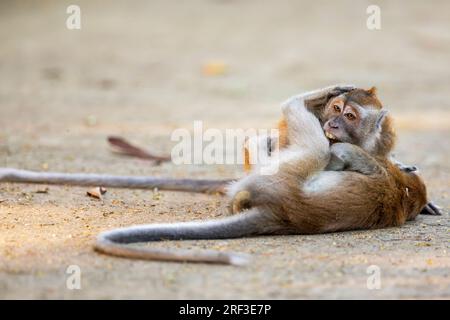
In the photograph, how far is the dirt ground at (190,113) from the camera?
4.82m

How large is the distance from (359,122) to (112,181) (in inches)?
92.8

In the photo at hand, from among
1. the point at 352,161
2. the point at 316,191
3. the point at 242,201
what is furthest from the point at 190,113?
the point at 316,191

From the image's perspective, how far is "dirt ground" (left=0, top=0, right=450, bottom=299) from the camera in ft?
15.8

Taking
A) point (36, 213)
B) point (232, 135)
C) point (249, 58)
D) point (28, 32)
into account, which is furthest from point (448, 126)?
point (28, 32)

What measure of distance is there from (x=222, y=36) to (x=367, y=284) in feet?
41.8

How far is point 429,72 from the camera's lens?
1539cm

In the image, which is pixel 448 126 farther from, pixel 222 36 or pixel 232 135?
pixel 222 36

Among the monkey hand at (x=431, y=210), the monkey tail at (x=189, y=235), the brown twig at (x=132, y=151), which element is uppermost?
the brown twig at (x=132, y=151)

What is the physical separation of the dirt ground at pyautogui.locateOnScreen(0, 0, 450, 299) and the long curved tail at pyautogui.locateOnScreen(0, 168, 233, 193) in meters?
0.09

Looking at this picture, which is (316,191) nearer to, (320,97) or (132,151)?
(320,97)

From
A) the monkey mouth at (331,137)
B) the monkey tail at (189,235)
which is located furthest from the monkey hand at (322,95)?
the monkey tail at (189,235)

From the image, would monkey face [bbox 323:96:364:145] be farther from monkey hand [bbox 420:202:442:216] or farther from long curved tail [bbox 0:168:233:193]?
long curved tail [bbox 0:168:233:193]

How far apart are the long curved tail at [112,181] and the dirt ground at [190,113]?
0.09 meters

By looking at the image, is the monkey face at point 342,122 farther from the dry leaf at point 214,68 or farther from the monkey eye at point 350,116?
the dry leaf at point 214,68
